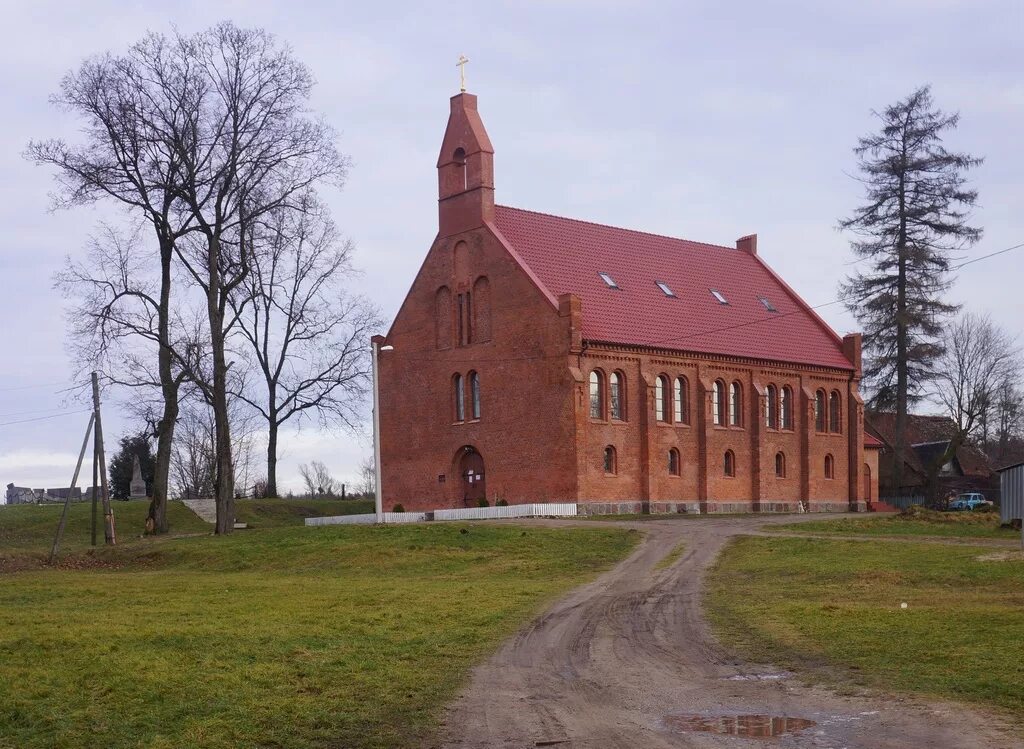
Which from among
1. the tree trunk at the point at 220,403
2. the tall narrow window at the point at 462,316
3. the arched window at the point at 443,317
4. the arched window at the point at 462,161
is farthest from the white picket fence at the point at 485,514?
the arched window at the point at 462,161

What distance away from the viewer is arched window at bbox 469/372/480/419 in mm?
55688

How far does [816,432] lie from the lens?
205ft

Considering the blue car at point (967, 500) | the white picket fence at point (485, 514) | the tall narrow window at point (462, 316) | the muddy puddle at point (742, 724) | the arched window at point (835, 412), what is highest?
the tall narrow window at point (462, 316)

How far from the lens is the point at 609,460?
52594mm

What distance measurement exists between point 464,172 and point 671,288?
37.1ft

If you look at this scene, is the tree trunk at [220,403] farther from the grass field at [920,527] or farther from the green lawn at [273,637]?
the grass field at [920,527]

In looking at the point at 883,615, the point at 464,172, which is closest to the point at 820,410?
the point at 464,172

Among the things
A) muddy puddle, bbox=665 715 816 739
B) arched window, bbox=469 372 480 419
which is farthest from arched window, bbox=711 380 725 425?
muddy puddle, bbox=665 715 816 739

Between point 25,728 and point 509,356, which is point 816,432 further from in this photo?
point 25,728

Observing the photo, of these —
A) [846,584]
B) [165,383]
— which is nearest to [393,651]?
[846,584]

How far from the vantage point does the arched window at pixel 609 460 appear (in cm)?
5231

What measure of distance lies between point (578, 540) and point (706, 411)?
64.1 ft

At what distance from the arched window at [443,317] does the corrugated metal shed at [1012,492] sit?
24.8 meters

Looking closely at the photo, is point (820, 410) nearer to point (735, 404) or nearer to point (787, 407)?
point (787, 407)
